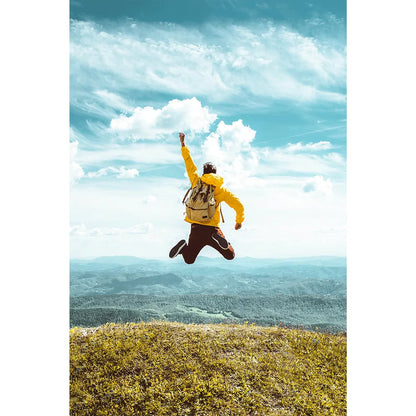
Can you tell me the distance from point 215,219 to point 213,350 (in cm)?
366

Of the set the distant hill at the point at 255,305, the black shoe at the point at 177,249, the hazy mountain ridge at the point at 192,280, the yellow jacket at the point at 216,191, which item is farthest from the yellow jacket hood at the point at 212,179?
the hazy mountain ridge at the point at 192,280

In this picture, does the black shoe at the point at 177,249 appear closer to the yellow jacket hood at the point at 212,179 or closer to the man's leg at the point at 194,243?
the man's leg at the point at 194,243

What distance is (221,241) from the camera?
5012 millimetres

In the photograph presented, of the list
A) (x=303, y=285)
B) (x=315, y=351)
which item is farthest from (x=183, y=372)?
(x=303, y=285)

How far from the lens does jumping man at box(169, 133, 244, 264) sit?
5082 mm

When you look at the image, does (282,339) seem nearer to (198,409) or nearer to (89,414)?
(198,409)

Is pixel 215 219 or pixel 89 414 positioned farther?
pixel 89 414

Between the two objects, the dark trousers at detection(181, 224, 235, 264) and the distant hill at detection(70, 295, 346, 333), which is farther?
the distant hill at detection(70, 295, 346, 333)

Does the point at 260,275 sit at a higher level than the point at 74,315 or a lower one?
lower

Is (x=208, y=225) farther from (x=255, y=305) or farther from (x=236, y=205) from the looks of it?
(x=255, y=305)

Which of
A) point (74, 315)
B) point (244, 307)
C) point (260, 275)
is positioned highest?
point (74, 315)

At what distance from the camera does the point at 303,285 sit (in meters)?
48.9

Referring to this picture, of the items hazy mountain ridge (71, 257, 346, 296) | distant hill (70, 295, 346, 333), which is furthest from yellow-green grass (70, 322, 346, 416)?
hazy mountain ridge (71, 257, 346, 296)

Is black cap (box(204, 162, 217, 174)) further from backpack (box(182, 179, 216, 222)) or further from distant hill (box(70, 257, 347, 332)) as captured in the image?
distant hill (box(70, 257, 347, 332))
